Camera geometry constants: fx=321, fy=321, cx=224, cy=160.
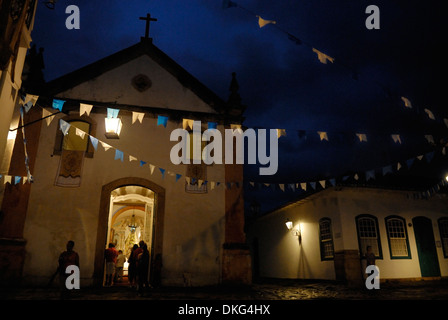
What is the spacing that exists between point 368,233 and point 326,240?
1.92 m

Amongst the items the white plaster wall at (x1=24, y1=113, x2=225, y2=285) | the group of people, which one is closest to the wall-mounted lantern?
the white plaster wall at (x1=24, y1=113, x2=225, y2=285)

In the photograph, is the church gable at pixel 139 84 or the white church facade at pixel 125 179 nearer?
the white church facade at pixel 125 179

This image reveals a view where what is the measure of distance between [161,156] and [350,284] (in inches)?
364

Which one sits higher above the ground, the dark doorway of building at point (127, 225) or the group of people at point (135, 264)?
the dark doorway of building at point (127, 225)

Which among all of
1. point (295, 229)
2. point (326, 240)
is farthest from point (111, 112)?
point (295, 229)

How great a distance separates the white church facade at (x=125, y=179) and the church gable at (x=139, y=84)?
0.12 ft

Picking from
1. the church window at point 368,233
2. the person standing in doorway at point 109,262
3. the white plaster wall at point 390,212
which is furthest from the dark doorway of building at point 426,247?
the person standing in doorway at point 109,262

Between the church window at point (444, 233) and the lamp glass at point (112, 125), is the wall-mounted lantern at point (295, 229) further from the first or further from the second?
the lamp glass at point (112, 125)

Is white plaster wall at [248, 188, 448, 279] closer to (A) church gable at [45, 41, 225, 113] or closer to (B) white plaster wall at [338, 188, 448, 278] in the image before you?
(B) white plaster wall at [338, 188, 448, 278]

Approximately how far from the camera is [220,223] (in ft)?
38.0

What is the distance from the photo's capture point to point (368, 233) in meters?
14.8

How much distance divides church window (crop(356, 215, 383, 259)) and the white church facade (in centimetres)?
634

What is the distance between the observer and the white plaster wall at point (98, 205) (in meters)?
10.2

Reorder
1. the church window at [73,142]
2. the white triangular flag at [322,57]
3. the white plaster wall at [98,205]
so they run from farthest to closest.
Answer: the church window at [73,142] < the white plaster wall at [98,205] < the white triangular flag at [322,57]
